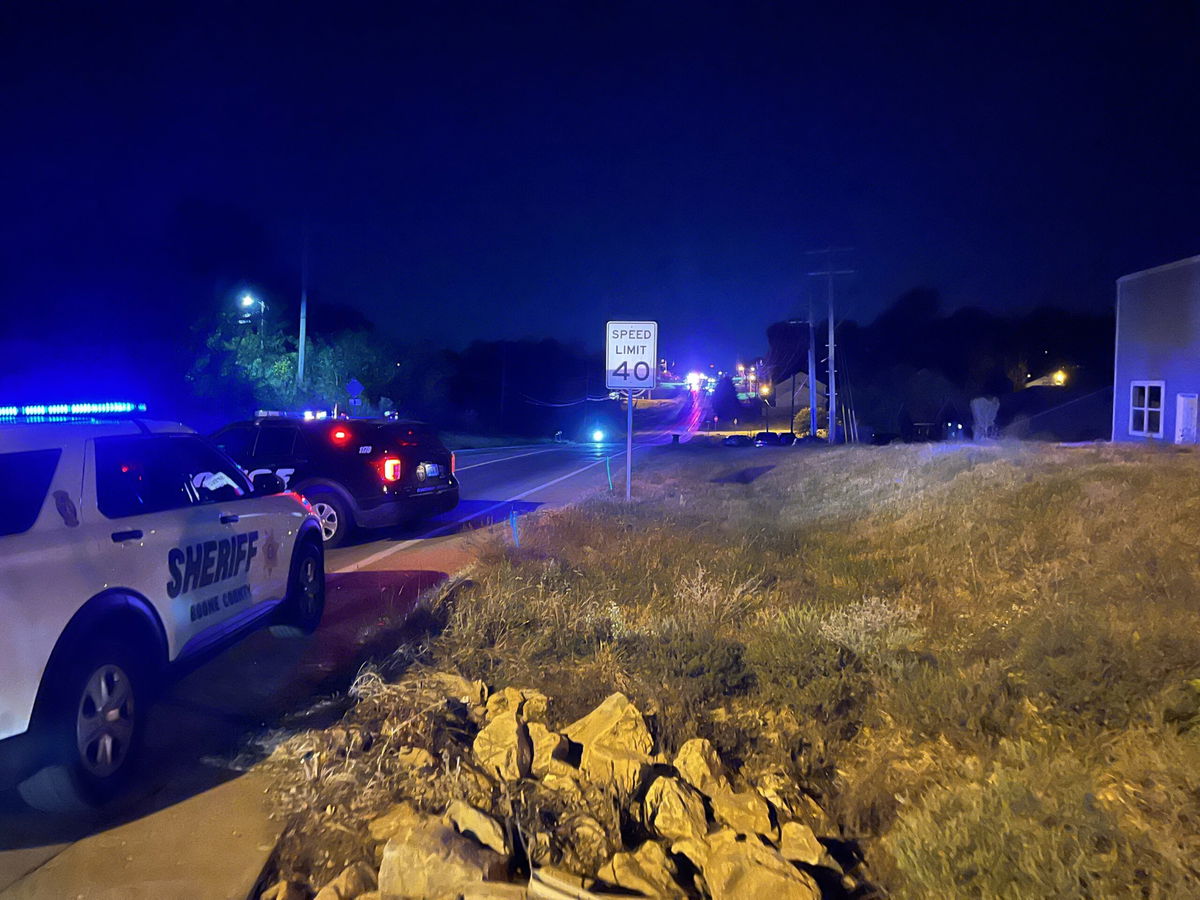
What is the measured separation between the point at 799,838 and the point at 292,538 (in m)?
4.83

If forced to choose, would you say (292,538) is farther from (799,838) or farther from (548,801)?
(799,838)

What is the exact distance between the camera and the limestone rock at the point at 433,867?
368 cm

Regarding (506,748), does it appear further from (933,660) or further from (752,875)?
(933,660)

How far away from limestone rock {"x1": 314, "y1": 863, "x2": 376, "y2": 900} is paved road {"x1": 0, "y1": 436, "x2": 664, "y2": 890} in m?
1.37

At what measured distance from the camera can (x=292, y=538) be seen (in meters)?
7.43

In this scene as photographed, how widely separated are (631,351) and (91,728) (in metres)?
11.8

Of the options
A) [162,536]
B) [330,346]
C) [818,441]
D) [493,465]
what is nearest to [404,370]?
[330,346]

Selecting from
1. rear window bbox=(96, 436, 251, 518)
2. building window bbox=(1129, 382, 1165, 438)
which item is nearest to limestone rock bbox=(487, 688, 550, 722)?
rear window bbox=(96, 436, 251, 518)

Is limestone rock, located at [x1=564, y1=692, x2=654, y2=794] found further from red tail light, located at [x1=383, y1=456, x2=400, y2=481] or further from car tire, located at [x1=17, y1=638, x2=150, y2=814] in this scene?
red tail light, located at [x1=383, y1=456, x2=400, y2=481]

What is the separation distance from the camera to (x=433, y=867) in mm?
3701

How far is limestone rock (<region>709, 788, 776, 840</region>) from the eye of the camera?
411 cm

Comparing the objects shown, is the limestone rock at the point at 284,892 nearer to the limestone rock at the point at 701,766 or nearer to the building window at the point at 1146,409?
the limestone rock at the point at 701,766

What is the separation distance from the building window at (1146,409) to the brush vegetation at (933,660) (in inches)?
620

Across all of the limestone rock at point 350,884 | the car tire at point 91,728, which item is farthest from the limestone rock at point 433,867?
the car tire at point 91,728
